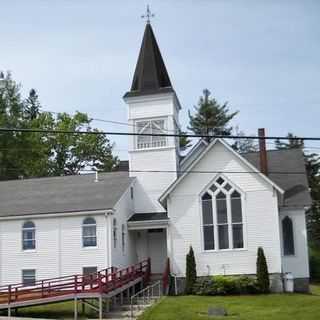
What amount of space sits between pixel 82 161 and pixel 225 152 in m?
32.4

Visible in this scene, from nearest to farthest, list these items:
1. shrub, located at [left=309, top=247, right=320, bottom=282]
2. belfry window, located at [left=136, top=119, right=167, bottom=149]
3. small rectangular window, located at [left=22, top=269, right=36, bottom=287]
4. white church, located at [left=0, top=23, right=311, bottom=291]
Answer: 1. white church, located at [left=0, top=23, right=311, bottom=291]
2. small rectangular window, located at [left=22, top=269, right=36, bottom=287]
3. belfry window, located at [left=136, top=119, right=167, bottom=149]
4. shrub, located at [left=309, top=247, right=320, bottom=282]

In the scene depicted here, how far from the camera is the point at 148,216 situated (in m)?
38.1

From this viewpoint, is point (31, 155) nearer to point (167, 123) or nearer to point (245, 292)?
point (167, 123)

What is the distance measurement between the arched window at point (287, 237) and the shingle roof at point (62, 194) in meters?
9.40

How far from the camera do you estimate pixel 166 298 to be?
102ft

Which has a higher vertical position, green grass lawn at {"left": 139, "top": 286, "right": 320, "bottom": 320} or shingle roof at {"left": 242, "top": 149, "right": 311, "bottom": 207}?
shingle roof at {"left": 242, "top": 149, "right": 311, "bottom": 207}

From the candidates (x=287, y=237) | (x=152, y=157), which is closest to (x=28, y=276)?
(x=152, y=157)

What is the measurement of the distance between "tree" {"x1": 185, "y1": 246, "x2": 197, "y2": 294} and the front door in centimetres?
464

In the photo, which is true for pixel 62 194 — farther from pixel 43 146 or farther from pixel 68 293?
pixel 43 146

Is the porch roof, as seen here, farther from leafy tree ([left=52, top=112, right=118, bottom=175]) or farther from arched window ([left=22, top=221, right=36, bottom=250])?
leafy tree ([left=52, top=112, right=118, bottom=175])

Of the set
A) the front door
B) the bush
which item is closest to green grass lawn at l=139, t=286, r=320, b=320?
the bush

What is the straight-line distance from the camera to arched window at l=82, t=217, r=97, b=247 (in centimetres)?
3484

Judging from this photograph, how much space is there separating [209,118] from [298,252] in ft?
152

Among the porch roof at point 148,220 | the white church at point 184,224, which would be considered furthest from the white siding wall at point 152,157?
the white church at point 184,224
